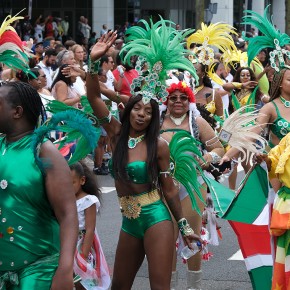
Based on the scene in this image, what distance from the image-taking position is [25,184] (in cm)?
467

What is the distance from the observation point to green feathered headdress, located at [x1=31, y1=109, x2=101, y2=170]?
15.6 ft

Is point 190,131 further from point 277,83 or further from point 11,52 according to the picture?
point 11,52

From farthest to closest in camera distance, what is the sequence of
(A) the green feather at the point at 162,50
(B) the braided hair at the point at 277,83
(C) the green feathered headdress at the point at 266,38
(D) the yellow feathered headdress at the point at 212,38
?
(D) the yellow feathered headdress at the point at 212,38 → (C) the green feathered headdress at the point at 266,38 → (B) the braided hair at the point at 277,83 → (A) the green feather at the point at 162,50

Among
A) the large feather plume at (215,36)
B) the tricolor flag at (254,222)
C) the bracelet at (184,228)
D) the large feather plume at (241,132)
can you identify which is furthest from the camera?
the large feather plume at (215,36)

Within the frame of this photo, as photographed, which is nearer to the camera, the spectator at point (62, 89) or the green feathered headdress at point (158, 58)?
A: the green feathered headdress at point (158, 58)

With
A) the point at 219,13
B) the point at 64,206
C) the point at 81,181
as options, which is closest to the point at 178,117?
the point at 81,181

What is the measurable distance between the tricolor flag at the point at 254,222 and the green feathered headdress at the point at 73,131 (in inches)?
79.5

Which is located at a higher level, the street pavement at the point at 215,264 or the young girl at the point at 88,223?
the young girl at the point at 88,223

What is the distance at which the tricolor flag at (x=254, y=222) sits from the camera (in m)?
7.21

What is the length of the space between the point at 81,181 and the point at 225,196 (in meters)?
1.37

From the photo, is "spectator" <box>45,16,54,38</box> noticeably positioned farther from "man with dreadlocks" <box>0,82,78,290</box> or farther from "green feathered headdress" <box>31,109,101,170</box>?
"man with dreadlocks" <box>0,82,78,290</box>

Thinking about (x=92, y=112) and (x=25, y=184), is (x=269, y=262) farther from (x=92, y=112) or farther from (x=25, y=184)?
(x=25, y=184)

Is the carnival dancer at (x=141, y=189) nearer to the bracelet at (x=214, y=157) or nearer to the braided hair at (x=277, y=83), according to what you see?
the bracelet at (x=214, y=157)

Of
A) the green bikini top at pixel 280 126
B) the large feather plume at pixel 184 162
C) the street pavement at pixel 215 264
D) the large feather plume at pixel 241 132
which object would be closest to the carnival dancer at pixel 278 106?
the green bikini top at pixel 280 126
